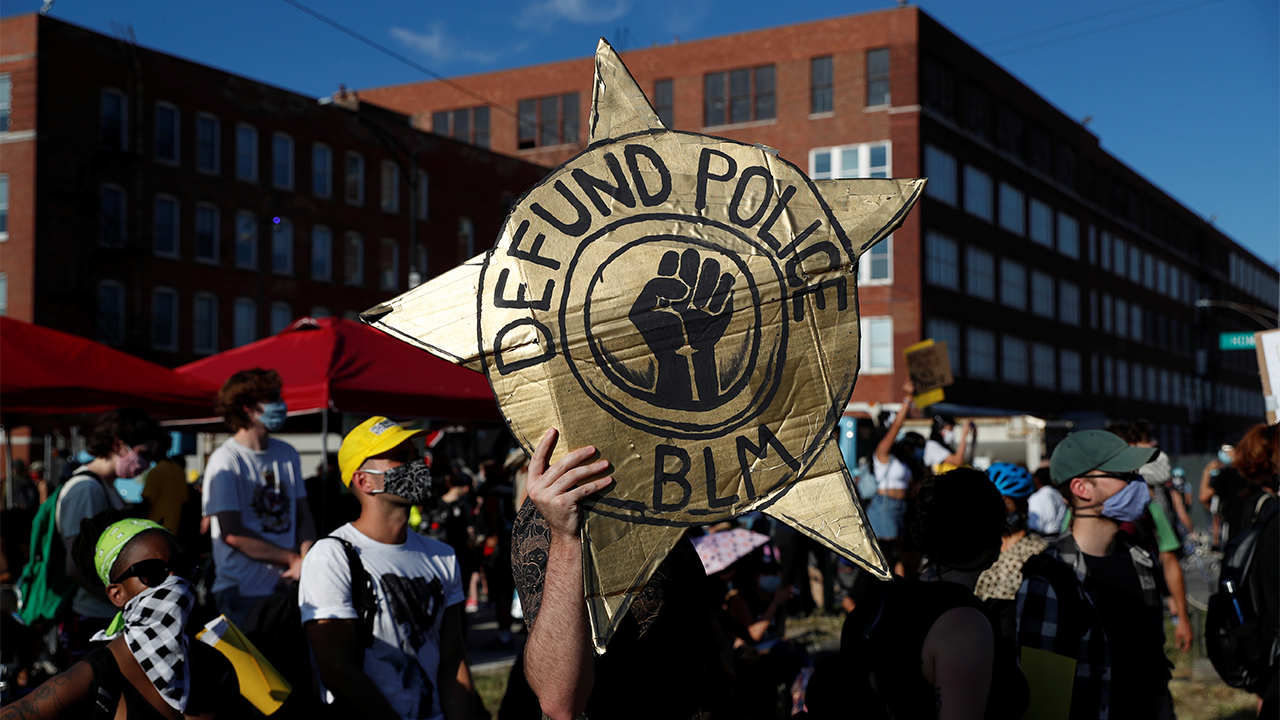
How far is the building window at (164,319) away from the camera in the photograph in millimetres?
34781

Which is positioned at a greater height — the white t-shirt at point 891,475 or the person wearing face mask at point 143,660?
the person wearing face mask at point 143,660

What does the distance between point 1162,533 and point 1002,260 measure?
4281 cm

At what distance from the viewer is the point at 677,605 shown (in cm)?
220

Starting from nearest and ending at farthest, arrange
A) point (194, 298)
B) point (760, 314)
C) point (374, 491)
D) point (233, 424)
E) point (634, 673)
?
point (760, 314) < point (634, 673) < point (374, 491) < point (233, 424) < point (194, 298)

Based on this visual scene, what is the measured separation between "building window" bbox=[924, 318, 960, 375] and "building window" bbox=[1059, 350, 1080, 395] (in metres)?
12.9

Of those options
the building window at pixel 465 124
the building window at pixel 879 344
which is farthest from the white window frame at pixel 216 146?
the building window at pixel 879 344

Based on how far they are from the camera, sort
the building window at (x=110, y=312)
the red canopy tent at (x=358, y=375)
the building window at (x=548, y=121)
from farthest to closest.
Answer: the building window at (x=548, y=121) → the building window at (x=110, y=312) → the red canopy tent at (x=358, y=375)

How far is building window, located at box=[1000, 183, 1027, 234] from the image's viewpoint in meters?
47.7

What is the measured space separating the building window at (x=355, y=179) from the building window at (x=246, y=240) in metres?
4.68

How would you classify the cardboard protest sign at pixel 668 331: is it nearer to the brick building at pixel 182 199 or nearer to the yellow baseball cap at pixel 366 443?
the yellow baseball cap at pixel 366 443

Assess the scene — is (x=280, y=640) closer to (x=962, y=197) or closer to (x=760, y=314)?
(x=760, y=314)

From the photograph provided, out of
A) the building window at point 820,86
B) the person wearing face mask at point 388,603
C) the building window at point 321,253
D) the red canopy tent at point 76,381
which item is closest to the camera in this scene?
the person wearing face mask at point 388,603

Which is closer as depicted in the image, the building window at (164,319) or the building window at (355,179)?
the building window at (164,319)

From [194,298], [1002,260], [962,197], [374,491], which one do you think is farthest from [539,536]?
[1002,260]
